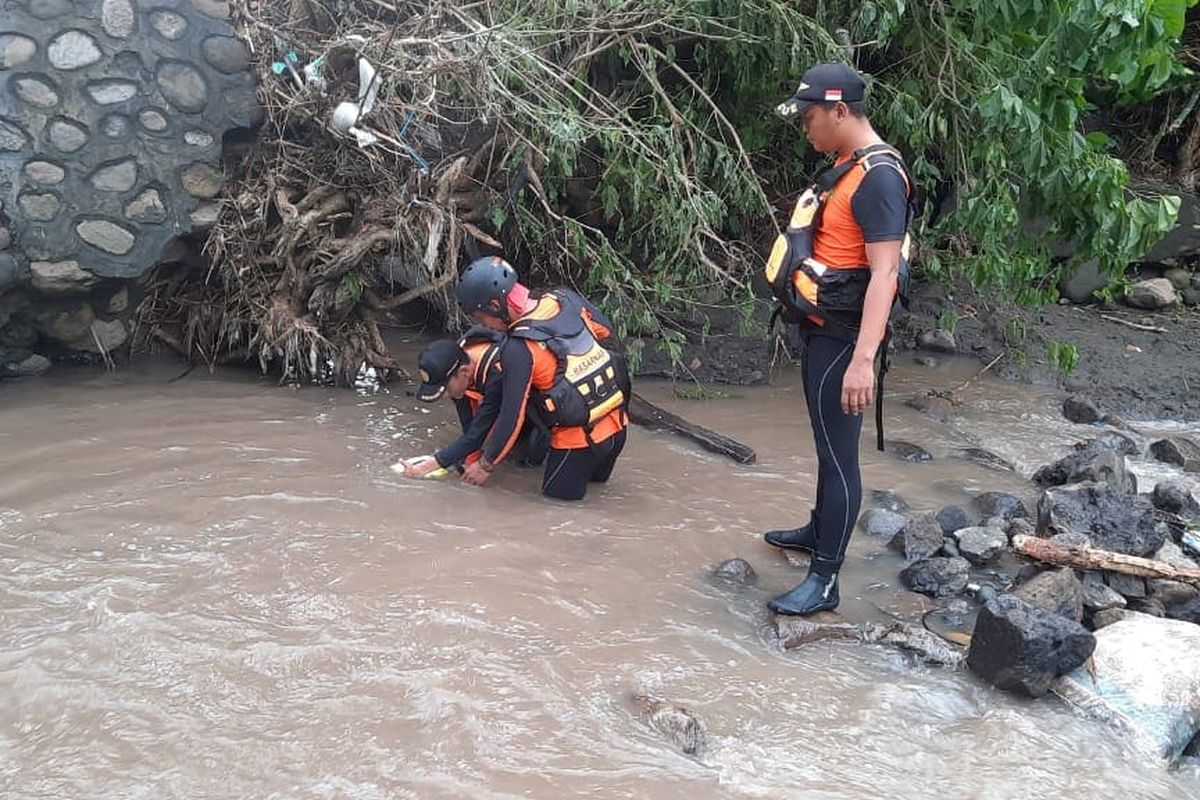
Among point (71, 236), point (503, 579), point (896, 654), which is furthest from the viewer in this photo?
point (71, 236)

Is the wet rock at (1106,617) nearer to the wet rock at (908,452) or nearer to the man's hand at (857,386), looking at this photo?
the man's hand at (857,386)

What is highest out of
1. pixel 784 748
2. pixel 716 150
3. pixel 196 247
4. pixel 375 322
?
pixel 716 150

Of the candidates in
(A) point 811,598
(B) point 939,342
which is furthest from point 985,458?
(A) point 811,598

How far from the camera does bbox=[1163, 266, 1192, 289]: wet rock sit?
29.3 ft

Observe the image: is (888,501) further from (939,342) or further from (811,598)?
(939,342)

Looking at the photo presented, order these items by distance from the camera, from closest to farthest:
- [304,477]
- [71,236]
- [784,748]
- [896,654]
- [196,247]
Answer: [784,748] → [896,654] → [304,477] → [71,236] → [196,247]

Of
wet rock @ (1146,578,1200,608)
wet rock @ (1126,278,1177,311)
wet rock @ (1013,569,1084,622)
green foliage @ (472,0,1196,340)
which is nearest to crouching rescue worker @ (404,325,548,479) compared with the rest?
green foliage @ (472,0,1196,340)

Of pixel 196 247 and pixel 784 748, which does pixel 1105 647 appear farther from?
pixel 196 247

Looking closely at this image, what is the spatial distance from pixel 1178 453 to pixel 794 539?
2.92 metres

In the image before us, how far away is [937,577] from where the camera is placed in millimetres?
4086

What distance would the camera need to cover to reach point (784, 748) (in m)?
2.98

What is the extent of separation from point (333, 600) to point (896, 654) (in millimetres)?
1999

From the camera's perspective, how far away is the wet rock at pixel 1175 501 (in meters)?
4.86

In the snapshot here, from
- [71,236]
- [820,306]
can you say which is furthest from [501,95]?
[820,306]
